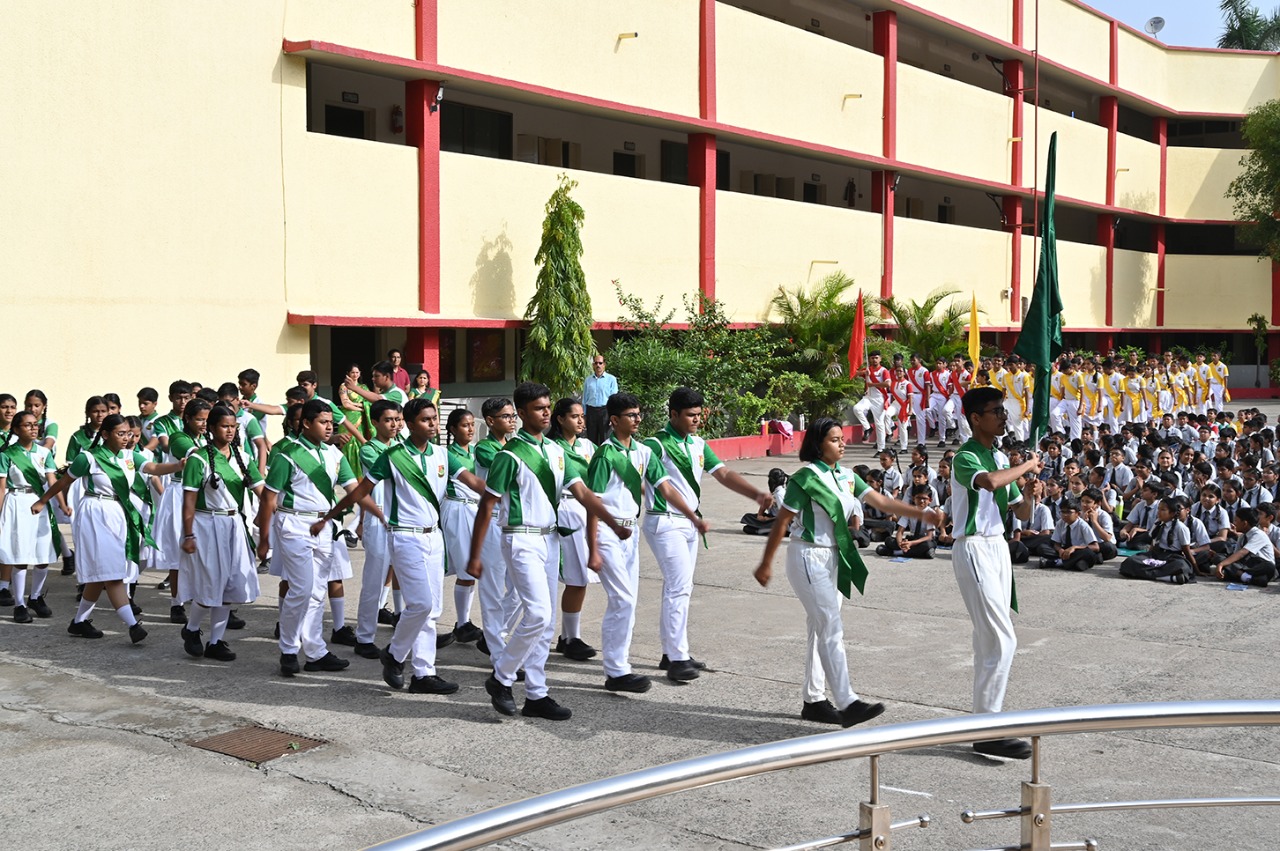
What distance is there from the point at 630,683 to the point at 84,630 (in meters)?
4.34

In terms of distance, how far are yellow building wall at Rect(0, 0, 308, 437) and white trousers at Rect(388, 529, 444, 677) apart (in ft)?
30.2

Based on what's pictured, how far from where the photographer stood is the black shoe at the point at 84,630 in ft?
32.5

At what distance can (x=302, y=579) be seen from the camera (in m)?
8.81

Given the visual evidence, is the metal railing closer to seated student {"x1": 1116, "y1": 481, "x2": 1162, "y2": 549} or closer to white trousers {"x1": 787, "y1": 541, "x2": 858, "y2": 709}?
white trousers {"x1": 787, "y1": 541, "x2": 858, "y2": 709}

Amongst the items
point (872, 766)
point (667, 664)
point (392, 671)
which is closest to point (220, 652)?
point (392, 671)

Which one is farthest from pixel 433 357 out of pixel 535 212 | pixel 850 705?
pixel 850 705

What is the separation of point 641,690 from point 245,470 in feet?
12.2

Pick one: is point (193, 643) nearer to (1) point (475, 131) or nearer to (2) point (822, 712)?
(2) point (822, 712)

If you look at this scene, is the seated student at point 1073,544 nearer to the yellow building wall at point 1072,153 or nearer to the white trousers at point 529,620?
the white trousers at point 529,620

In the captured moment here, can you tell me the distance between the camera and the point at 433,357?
19547 millimetres

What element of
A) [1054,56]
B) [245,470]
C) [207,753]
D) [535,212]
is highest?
[1054,56]

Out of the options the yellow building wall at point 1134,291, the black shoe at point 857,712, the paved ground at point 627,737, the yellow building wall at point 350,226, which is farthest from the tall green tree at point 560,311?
the yellow building wall at point 1134,291

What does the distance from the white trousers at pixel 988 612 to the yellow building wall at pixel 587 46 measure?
1426 cm

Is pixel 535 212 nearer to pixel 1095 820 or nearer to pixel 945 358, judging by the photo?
pixel 945 358
